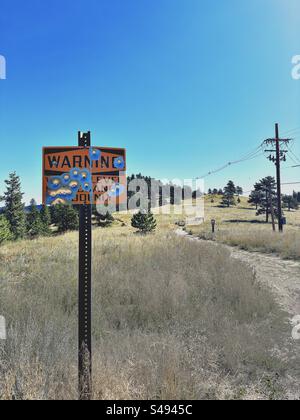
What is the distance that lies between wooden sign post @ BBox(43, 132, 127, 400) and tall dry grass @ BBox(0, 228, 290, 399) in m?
0.43

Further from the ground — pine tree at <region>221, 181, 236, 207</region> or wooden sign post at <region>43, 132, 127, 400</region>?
pine tree at <region>221, 181, 236, 207</region>

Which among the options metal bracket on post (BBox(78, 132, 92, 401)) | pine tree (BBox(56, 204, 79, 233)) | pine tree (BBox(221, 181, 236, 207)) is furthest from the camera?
pine tree (BBox(221, 181, 236, 207))

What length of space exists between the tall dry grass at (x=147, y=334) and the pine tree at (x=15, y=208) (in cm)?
4416

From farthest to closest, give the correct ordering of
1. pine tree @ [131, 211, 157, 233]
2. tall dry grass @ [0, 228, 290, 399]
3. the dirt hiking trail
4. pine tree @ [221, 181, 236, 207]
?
pine tree @ [221, 181, 236, 207] < pine tree @ [131, 211, 157, 233] < the dirt hiking trail < tall dry grass @ [0, 228, 290, 399]

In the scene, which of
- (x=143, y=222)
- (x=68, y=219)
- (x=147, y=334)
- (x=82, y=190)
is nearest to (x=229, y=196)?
(x=68, y=219)

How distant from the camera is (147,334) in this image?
176 inches

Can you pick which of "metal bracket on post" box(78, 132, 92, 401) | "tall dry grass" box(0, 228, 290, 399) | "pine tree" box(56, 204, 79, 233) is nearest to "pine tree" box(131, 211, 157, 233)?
"pine tree" box(56, 204, 79, 233)

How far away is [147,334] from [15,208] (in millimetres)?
53695

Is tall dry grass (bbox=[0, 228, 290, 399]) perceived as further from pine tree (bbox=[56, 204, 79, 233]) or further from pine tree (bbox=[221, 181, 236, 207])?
pine tree (bbox=[221, 181, 236, 207])

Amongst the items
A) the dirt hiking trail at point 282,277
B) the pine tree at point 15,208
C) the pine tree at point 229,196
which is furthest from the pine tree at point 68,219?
the pine tree at point 229,196

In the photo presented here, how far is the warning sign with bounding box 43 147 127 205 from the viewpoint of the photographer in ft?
8.81

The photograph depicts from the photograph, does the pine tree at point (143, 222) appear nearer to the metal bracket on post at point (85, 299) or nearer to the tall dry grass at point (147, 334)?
the tall dry grass at point (147, 334)

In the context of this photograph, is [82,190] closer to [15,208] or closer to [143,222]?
[143,222]
